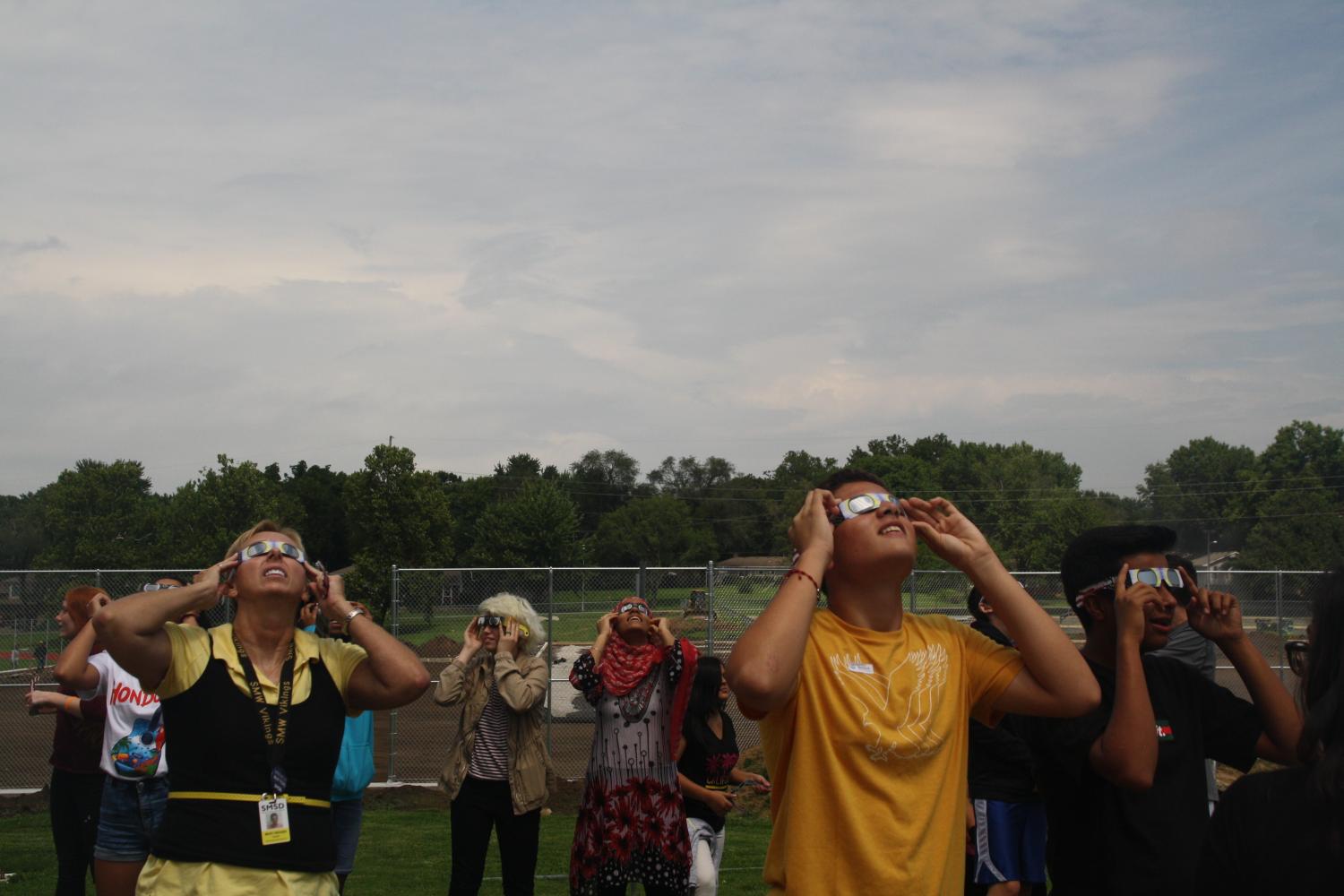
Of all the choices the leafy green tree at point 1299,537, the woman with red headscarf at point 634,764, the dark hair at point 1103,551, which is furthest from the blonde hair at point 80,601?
the leafy green tree at point 1299,537

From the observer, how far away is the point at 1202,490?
106250 millimetres

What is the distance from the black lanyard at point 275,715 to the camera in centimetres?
367

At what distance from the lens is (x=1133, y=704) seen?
3.37 m

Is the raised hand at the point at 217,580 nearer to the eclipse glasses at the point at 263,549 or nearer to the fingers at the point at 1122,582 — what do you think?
the eclipse glasses at the point at 263,549

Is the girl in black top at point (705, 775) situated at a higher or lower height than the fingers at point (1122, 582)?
lower

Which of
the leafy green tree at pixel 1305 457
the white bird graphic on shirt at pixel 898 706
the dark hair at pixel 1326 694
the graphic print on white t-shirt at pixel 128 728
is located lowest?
the graphic print on white t-shirt at pixel 128 728

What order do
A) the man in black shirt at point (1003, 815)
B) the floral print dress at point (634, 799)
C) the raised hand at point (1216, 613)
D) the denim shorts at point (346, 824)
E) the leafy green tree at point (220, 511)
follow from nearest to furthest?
the raised hand at point (1216, 613), the man in black shirt at point (1003, 815), the floral print dress at point (634, 799), the denim shorts at point (346, 824), the leafy green tree at point (220, 511)

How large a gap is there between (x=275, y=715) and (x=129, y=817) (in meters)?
2.74

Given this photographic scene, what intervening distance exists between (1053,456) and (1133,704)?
10361 centimetres

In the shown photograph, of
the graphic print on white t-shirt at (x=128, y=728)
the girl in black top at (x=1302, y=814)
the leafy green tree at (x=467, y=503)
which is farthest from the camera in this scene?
the leafy green tree at (x=467, y=503)

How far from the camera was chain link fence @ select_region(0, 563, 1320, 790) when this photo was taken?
1514 centimetres

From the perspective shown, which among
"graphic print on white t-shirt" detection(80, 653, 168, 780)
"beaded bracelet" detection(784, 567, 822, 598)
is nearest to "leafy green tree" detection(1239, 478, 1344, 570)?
"graphic print on white t-shirt" detection(80, 653, 168, 780)

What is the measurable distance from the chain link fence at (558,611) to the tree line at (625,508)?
302cm

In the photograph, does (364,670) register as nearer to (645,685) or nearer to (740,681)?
(740,681)
